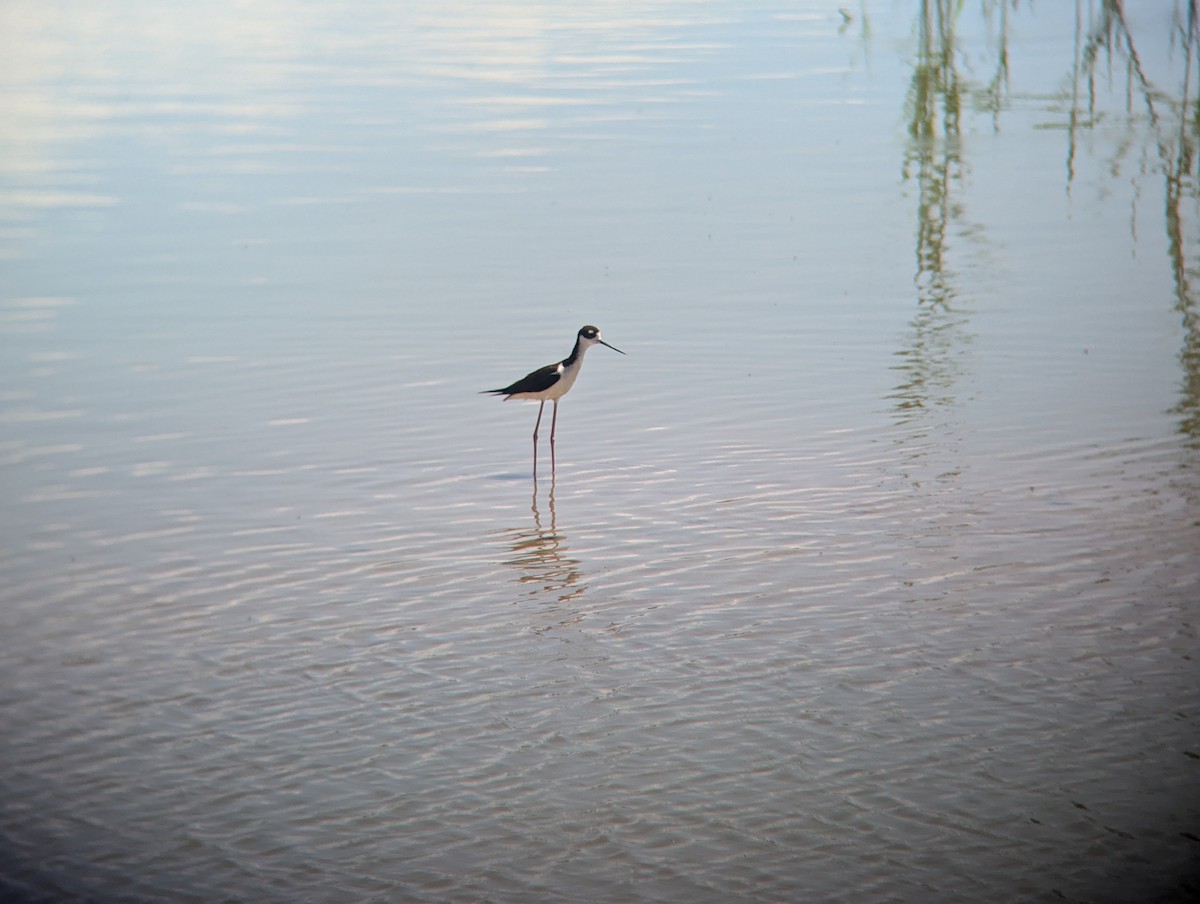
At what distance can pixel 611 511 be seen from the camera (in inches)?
380

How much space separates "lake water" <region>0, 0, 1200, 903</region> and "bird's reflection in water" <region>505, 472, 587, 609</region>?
1.8 inches

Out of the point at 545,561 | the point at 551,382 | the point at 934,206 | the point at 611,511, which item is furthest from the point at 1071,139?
the point at 545,561

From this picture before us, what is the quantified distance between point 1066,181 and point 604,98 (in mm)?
7841

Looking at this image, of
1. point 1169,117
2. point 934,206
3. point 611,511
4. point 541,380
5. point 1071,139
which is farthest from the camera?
point 1169,117

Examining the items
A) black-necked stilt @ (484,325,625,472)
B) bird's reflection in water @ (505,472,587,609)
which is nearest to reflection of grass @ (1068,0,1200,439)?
black-necked stilt @ (484,325,625,472)

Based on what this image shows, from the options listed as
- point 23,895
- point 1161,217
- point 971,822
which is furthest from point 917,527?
point 1161,217

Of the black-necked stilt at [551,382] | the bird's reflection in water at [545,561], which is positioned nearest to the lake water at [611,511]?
the bird's reflection in water at [545,561]

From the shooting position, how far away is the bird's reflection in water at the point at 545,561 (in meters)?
8.45

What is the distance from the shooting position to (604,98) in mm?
23562

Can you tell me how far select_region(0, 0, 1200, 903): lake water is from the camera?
6.00 metres

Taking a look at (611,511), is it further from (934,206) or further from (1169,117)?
(1169,117)

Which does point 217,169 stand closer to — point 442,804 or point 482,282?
point 482,282

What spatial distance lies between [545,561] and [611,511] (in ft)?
2.97

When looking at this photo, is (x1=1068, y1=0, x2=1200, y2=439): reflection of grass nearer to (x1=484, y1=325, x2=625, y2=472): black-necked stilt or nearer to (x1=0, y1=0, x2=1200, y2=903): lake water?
(x1=0, y1=0, x2=1200, y2=903): lake water
